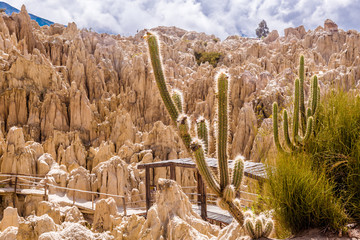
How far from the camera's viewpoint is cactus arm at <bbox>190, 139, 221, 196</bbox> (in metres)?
2.28

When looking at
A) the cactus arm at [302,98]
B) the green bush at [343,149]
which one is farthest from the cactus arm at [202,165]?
the cactus arm at [302,98]

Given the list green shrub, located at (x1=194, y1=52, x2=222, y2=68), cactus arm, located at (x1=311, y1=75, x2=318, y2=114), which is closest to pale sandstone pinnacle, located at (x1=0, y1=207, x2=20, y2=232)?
cactus arm, located at (x1=311, y1=75, x2=318, y2=114)

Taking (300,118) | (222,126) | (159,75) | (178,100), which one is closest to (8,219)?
(178,100)

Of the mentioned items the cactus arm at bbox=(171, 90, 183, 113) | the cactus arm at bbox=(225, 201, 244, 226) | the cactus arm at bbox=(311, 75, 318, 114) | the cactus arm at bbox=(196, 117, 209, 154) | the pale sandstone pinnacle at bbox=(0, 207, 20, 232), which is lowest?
the pale sandstone pinnacle at bbox=(0, 207, 20, 232)

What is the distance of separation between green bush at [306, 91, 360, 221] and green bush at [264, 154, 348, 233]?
13 centimetres

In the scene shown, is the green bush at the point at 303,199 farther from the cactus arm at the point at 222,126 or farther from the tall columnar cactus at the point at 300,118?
the tall columnar cactus at the point at 300,118

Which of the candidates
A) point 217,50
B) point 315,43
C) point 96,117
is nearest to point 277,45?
point 315,43

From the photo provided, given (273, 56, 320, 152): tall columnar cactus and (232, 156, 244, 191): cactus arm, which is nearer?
(232, 156, 244, 191): cactus arm

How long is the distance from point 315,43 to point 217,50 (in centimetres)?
1360

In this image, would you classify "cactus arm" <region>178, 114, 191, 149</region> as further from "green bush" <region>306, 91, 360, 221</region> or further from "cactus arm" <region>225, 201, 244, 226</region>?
"green bush" <region>306, 91, 360, 221</region>

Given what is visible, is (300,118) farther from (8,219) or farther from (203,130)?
(8,219)

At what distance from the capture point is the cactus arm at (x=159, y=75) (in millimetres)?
2496

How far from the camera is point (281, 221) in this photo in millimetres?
2648

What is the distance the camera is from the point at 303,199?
96.6 inches
